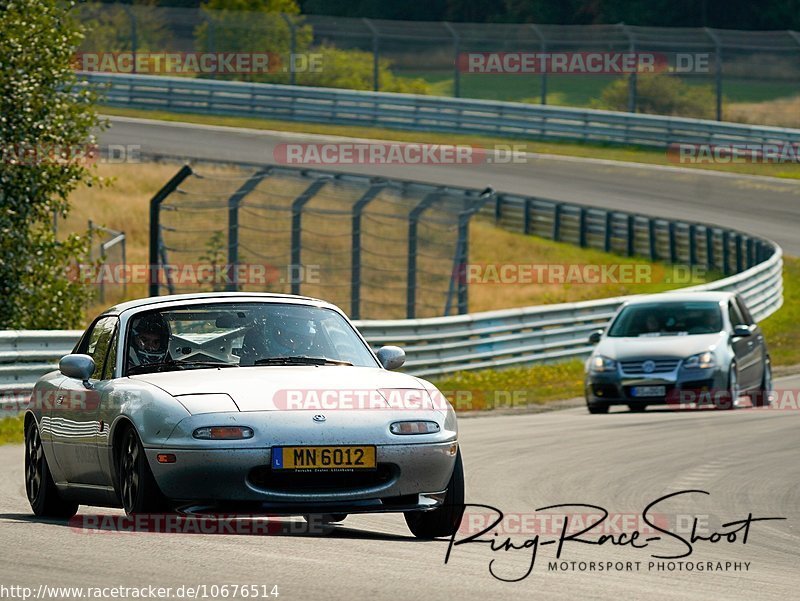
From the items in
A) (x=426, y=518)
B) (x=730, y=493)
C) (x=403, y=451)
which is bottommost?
(x=730, y=493)

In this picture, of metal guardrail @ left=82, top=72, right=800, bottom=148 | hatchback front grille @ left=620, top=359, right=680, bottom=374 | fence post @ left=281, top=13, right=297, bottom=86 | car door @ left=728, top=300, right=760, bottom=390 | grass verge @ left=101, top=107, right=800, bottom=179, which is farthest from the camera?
fence post @ left=281, top=13, right=297, bottom=86

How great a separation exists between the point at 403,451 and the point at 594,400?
10632 mm

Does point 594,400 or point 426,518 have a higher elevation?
point 426,518

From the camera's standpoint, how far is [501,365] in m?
22.5

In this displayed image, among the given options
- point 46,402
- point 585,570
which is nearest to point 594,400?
point 46,402

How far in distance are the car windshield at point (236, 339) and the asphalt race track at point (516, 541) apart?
0.96 m

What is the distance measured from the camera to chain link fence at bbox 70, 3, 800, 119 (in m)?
46.6

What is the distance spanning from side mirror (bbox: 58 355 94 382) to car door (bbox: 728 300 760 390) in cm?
1080

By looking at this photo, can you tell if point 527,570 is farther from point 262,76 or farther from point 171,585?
point 262,76

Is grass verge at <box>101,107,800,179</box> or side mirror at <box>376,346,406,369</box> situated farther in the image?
grass verge at <box>101,107,800,179</box>

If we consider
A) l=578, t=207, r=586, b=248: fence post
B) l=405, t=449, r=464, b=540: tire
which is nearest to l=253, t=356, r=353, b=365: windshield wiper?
l=405, t=449, r=464, b=540: tire

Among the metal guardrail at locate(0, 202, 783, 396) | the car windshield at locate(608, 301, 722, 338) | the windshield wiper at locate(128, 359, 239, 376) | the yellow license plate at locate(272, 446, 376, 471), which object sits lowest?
the metal guardrail at locate(0, 202, 783, 396)

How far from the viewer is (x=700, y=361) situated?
57.8ft

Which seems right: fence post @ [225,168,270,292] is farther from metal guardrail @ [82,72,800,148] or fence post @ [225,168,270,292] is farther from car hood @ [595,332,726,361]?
metal guardrail @ [82,72,800,148]
